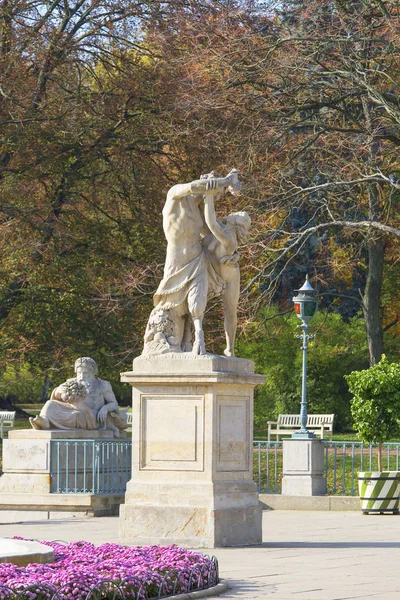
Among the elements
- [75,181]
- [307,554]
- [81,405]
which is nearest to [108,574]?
[307,554]

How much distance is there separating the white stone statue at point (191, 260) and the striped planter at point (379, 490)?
5.96m

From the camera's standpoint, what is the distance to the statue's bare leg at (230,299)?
14.8 meters

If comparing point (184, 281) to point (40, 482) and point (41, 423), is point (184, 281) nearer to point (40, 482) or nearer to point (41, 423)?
point (41, 423)

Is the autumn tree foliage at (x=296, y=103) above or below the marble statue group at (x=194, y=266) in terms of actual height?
above

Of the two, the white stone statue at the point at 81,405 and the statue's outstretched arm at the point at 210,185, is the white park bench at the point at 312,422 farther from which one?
the statue's outstretched arm at the point at 210,185

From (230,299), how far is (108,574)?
582 centimetres

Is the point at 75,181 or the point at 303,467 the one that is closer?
the point at 303,467

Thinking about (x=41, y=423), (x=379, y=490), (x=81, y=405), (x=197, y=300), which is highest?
(x=197, y=300)

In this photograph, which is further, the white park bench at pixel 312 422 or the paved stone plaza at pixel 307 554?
the white park bench at pixel 312 422

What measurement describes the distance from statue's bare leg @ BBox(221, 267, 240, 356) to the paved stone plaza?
2357 mm

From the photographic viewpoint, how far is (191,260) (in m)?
14.6

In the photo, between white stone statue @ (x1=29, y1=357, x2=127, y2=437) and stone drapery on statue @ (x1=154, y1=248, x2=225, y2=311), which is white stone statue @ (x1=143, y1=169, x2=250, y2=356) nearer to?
stone drapery on statue @ (x1=154, y1=248, x2=225, y2=311)

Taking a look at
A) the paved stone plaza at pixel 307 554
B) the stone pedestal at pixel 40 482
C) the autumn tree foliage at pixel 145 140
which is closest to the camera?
the paved stone plaza at pixel 307 554

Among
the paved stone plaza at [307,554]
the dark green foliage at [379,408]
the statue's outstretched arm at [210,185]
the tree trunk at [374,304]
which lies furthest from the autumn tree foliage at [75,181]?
the statue's outstretched arm at [210,185]
